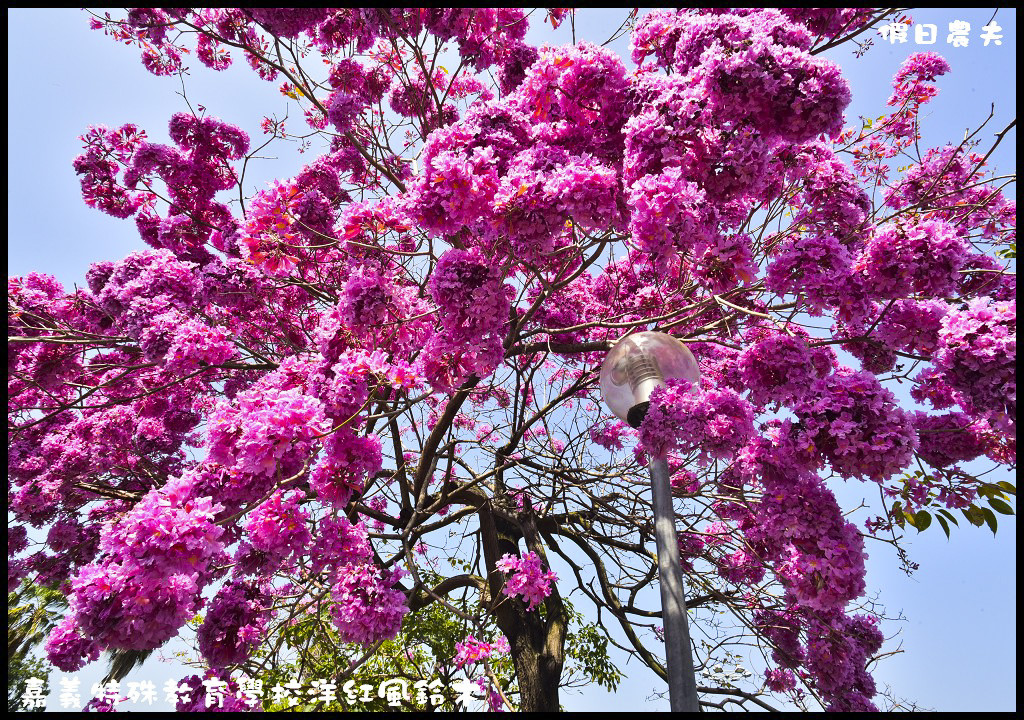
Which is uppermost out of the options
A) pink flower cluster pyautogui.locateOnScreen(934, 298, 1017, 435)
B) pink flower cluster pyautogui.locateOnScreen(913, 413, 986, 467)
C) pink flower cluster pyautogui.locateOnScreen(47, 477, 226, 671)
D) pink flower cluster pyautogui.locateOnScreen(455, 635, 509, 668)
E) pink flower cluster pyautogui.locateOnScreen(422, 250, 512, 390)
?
pink flower cluster pyautogui.locateOnScreen(422, 250, 512, 390)

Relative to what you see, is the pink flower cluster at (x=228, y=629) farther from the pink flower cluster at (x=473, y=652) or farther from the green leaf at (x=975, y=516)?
the green leaf at (x=975, y=516)

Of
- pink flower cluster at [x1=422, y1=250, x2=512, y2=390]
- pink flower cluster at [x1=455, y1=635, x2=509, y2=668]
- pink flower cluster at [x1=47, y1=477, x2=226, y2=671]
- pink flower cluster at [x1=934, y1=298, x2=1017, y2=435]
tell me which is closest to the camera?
pink flower cluster at [x1=47, y1=477, x2=226, y2=671]

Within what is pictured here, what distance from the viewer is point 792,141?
2.65 m

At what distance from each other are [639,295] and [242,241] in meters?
3.51

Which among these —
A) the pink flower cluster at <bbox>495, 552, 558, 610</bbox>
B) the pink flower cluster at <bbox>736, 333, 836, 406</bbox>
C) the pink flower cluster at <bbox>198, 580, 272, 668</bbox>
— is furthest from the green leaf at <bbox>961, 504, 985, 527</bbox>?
the pink flower cluster at <bbox>198, 580, 272, 668</bbox>

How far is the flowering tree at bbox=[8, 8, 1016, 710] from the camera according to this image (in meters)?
2.52

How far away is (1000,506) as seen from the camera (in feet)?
8.91

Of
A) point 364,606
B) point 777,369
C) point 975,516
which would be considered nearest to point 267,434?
point 364,606

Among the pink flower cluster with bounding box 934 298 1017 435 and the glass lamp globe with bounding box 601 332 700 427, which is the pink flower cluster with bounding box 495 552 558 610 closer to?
the glass lamp globe with bounding box 601 332 700 427

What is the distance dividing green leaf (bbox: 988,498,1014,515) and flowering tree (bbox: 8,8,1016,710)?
0.14 feet

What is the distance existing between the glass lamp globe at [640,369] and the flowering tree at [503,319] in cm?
13

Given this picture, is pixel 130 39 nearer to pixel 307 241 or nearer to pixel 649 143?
pixel 307 241

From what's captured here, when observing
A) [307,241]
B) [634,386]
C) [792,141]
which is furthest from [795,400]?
[307,241]

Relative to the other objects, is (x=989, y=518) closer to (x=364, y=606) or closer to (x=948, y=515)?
(x=948, y=515)
